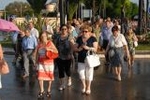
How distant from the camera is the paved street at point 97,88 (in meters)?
12.6

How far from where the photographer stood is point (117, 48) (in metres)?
15.6

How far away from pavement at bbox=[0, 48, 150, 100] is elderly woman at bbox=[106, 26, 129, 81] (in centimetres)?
50

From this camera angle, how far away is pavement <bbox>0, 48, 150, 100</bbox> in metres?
12.6

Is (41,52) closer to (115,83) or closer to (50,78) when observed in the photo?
(50,78)

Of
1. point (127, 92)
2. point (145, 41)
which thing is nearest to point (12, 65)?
point (127, 92)

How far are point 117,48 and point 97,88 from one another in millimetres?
1903

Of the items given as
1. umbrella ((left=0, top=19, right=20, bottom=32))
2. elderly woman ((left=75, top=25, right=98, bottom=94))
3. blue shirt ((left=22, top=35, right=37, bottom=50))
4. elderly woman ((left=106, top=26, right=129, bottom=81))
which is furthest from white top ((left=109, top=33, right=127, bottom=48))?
umbrella ((left=0, top=19, right=20, bottom=32))

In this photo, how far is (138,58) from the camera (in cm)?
2458

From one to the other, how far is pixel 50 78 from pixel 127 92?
2.14 meters

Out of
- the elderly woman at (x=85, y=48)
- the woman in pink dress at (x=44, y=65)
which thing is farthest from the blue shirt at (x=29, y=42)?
the woman in pink dress at (x=44, y=65)

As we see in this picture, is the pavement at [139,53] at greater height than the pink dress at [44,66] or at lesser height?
lesser

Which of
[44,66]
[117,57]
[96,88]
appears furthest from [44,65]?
[117,57]

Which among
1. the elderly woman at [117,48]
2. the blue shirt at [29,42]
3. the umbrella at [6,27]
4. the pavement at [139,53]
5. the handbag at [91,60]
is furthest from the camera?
the pavement at [139,53]

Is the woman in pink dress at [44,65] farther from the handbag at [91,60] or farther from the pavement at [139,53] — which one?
the pavement at [139,53]
